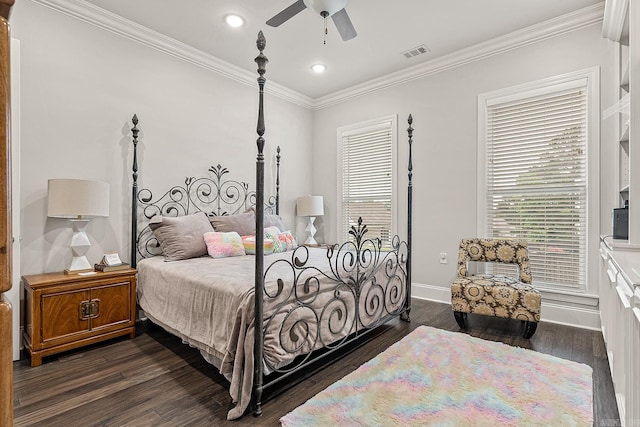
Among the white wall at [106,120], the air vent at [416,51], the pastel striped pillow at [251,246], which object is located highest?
the air vent at [416,51]

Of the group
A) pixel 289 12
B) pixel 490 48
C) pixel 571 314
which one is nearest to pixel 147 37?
pixel 289 12

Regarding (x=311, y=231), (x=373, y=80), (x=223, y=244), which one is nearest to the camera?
(x=223, y=244)

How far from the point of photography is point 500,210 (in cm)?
369

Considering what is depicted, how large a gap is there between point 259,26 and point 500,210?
10.5 feet

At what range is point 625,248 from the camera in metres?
2.18

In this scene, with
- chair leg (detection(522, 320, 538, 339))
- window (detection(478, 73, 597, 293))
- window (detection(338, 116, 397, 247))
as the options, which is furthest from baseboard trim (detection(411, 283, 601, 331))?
window (detection(338, 116, 397, 247))

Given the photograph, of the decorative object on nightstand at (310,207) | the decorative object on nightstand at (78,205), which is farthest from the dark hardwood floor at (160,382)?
the decorative object on nightstand at (310,207)

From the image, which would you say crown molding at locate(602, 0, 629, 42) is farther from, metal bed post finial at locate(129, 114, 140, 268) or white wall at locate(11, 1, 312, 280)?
metal bed post finial at locate(129, 114, 140, 268)

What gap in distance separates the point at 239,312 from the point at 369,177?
337 centimetres

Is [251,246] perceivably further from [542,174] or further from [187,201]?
[542,174]

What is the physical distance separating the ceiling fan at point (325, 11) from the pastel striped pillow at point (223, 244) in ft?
6.53

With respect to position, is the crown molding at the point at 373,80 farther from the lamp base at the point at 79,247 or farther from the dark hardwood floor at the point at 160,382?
the dark hardwood floor at the point at 160,382

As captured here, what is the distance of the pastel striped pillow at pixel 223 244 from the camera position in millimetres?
3219

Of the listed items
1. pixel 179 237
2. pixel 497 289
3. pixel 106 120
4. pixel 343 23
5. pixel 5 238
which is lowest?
pixel 497 289
